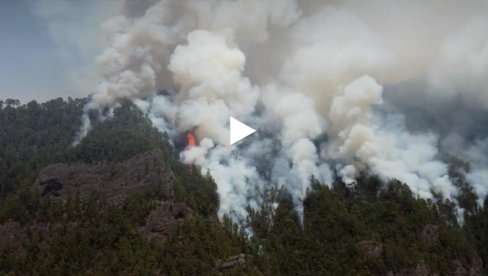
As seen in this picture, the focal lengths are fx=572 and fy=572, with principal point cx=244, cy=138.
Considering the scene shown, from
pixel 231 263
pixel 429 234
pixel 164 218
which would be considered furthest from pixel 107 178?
pixel 429 234

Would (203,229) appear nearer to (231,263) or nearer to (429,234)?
(231,263)

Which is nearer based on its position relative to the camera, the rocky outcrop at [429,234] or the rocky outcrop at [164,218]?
the rocky outcrop at [164,218]

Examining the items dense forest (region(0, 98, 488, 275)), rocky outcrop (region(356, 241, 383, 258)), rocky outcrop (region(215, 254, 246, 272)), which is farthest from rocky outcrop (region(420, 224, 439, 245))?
rocky outcrop (region(215, 254, 246, 272))

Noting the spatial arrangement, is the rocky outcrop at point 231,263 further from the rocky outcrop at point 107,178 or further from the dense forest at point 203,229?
the rocky outcrop at point 107,178

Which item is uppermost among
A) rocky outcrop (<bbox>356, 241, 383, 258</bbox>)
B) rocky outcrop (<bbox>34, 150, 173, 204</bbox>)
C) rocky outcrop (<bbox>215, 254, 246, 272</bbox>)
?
rocky outcrop (<bbox>34, 150, 173, 204</bbox>)

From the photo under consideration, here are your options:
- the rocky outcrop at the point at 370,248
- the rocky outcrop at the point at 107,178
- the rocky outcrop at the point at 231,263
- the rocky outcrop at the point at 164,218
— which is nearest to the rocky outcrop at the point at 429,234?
the rocky outcrop at the point at 370,248

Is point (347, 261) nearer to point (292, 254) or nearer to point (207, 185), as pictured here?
point (292, 254)

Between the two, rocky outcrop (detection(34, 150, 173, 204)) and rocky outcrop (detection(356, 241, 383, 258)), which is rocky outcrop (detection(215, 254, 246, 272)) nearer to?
rocky outcrop (detection(34, 150, 173, 204))
